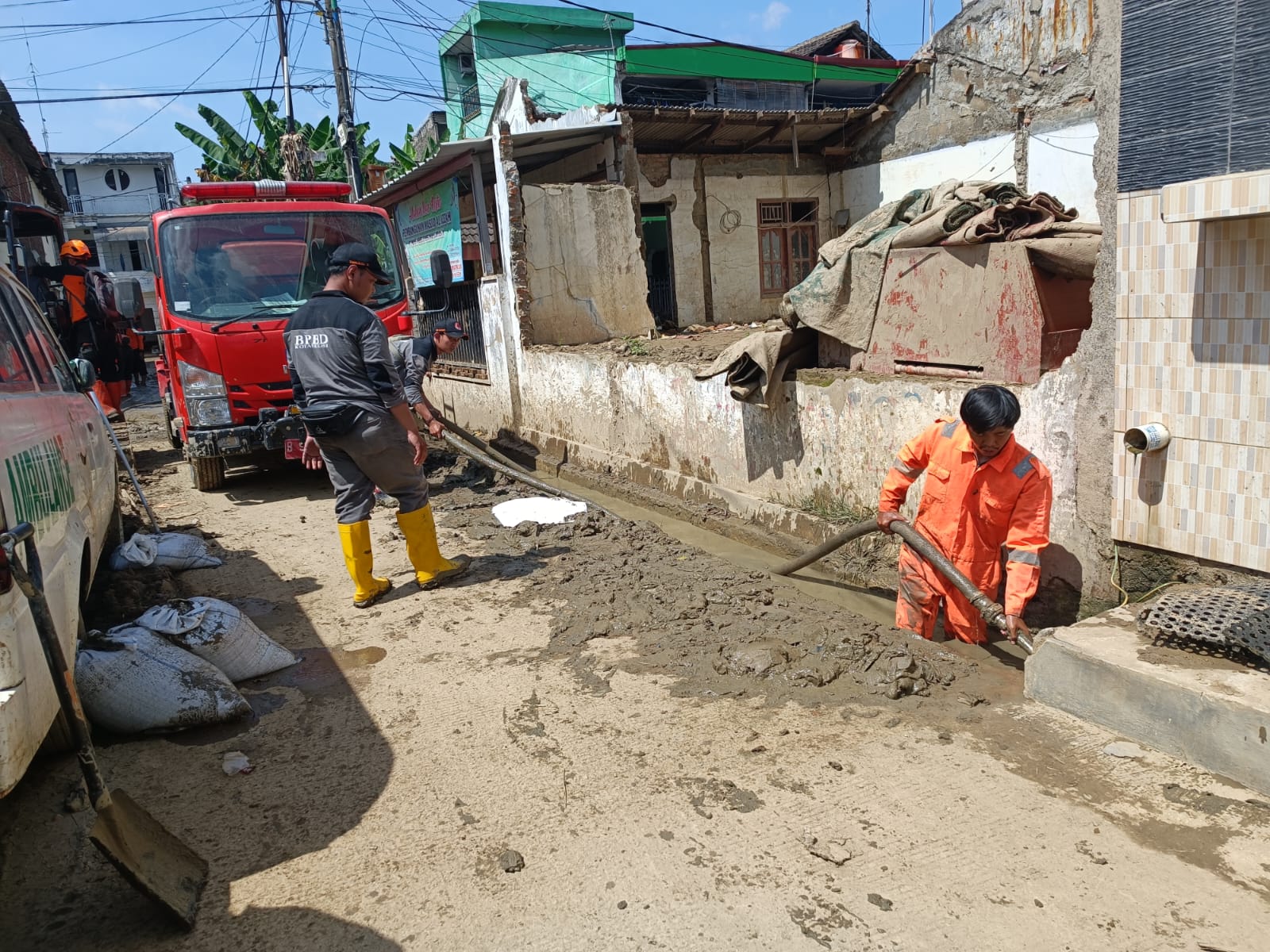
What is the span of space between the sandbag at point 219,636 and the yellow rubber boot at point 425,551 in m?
1.21

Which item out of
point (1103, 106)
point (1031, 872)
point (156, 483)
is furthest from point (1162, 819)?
point (156, 483)

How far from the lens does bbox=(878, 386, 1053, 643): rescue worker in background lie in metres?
3.71

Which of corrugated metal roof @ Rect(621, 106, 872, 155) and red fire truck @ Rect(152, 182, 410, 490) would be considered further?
corrugated metal roof @ Rect(621, 106, 872, 155)

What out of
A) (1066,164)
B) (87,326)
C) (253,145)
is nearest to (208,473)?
(87,326)

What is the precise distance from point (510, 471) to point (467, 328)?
3908mm

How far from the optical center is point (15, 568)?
82.1 inches

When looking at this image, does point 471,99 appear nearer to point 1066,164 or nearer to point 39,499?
point 1066,164

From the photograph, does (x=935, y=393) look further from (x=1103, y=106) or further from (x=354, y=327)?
(x=354, y=327)

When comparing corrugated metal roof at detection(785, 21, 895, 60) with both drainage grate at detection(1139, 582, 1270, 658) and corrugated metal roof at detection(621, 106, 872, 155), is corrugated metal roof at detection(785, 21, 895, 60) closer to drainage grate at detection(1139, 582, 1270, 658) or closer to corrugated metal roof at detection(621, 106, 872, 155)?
corrugated metal roof at detection(621, 106, 872, 155)

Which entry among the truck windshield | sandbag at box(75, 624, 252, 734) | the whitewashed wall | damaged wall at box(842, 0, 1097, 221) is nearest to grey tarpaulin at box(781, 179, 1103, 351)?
sandbag at box(75, 624, 252, 734)

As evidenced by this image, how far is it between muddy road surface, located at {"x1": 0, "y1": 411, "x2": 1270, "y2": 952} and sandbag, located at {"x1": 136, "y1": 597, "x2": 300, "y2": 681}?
118 millimetres

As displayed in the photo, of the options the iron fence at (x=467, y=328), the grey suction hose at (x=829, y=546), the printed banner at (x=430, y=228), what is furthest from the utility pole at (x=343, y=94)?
the grey suction hose at (x=829, y=546)

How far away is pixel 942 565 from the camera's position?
398 cm

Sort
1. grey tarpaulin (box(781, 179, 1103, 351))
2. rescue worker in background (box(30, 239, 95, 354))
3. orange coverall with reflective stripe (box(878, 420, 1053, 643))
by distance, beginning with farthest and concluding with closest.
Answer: rescue worker in background (box(30, 239, 95, 354)), grey tarpaulin (box(781, 179, 1103, 351)), orange coverall with reflective stripe (box(878, 420, 1053, 643))
